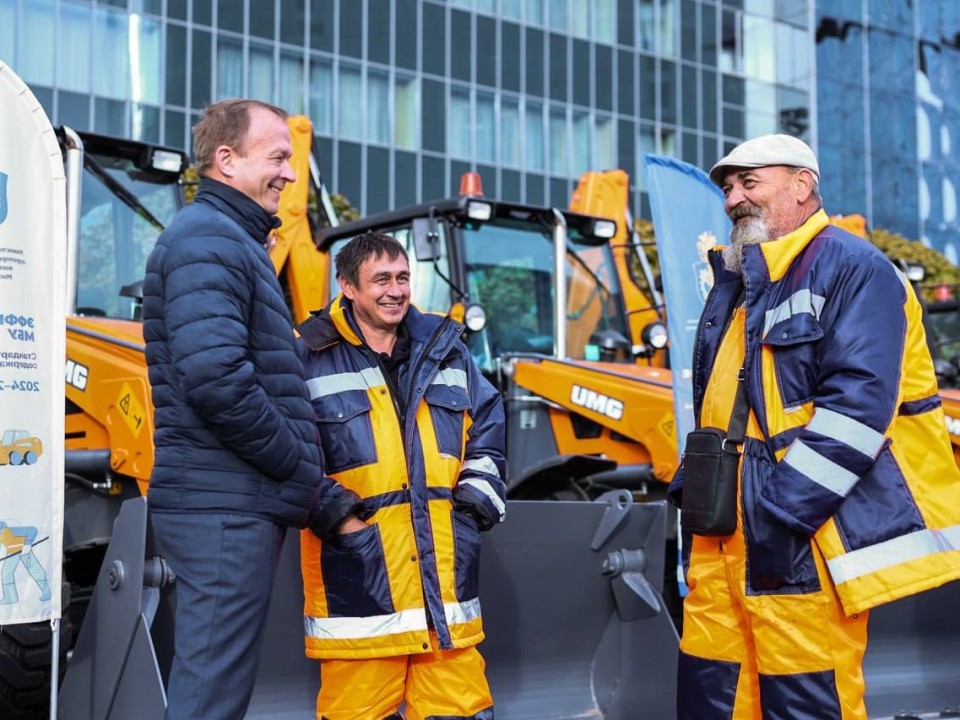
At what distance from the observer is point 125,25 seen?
73.6 ft

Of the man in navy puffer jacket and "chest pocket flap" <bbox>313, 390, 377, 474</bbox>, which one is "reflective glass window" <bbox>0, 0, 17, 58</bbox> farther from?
the man in navy puffer jacket

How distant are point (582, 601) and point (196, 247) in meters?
2.46

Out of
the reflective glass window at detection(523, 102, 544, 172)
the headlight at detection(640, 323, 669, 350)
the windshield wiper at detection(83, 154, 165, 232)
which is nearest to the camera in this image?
the windshield wiper at detection(83, 154, 165, 232)

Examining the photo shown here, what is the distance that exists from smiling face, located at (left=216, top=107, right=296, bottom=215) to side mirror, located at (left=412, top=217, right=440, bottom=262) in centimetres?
369

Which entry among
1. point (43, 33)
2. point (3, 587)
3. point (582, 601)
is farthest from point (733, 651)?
point (43, 33)

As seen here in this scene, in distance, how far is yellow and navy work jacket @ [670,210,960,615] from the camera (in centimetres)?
323

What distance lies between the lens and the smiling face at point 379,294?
3975mm

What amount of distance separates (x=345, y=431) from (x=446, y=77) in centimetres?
2323

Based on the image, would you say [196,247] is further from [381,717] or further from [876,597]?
[876,597]

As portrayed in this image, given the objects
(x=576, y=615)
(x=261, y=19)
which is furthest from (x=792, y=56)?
(x=576, y=615)

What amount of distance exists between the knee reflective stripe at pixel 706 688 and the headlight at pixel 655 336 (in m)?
4.86

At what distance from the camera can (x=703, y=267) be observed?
20.1ft

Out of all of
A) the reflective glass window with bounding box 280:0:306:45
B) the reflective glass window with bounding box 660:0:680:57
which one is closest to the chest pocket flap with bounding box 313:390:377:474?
the reflective glass window with bounding box 280:0:306:45

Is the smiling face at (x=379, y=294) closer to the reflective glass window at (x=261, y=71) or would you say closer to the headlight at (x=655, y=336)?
the headlight at (x=655, y=336)
